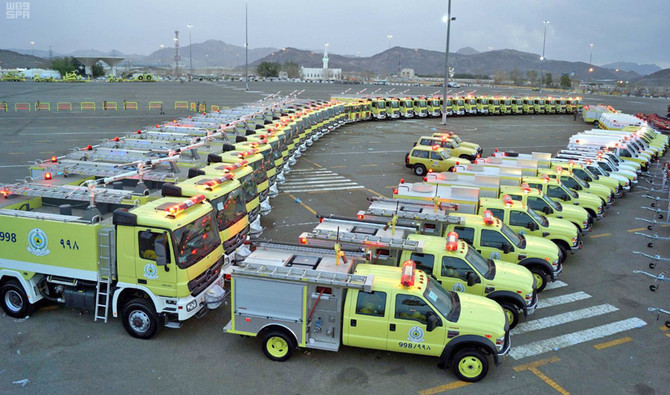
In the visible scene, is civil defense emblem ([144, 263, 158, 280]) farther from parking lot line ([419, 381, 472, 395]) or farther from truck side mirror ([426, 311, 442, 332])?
parking lot line ([419, 381, 472, 395])

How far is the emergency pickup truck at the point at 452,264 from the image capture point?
422 inches

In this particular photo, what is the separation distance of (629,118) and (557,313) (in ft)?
123

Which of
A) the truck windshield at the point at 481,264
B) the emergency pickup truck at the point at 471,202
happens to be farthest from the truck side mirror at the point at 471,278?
the emergency pickup truck at the point at 471,202

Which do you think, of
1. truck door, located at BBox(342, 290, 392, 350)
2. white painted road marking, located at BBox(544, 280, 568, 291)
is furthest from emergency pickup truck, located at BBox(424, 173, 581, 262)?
truck door, located at BBox(342, 290, 392, 350)

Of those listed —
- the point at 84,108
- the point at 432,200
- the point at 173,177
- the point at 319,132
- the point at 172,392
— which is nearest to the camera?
the point at 172,392

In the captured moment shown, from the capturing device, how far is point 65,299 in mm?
10398

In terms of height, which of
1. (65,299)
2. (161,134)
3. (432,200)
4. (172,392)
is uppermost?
(161,134)

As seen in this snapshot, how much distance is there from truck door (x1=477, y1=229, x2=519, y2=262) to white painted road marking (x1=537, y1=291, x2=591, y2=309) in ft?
4.02

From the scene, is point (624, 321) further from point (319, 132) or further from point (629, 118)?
point (629, 118)

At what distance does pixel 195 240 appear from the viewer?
9938 millimetres

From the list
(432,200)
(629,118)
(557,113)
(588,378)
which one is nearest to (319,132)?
(432,200)

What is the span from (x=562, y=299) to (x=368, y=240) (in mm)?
5602

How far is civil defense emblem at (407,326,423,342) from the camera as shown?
888 cm

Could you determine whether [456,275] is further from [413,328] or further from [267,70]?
[267,70]
